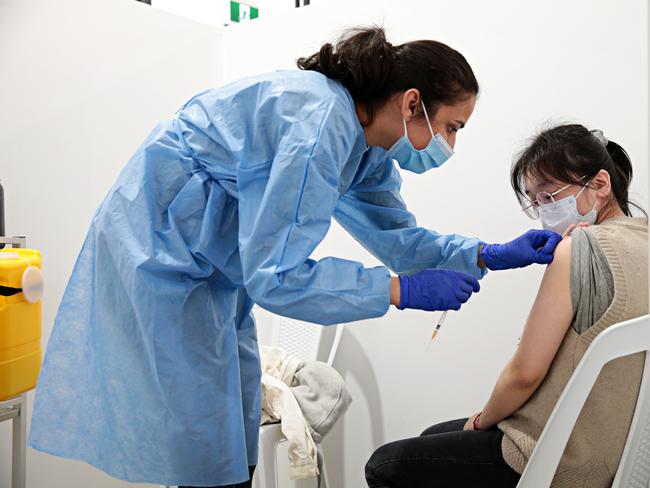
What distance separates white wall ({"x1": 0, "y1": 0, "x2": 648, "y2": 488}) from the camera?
1.90 meters

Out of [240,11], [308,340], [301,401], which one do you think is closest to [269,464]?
[301,401]

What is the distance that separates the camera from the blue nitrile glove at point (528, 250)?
1.31 meters

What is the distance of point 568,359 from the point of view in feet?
3.99

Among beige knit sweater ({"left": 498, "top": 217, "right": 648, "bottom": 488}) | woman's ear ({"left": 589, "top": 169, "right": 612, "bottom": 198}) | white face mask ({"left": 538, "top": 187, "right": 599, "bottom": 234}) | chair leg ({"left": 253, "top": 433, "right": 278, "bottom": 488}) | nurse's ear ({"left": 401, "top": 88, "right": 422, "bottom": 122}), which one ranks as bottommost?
chair leg ({"left": 253, "top": 433, "right": 278, "bottom": 488})

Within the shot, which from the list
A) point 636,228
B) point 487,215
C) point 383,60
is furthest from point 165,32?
point 636,228

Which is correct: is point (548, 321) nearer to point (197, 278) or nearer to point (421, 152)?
point (421, 152)

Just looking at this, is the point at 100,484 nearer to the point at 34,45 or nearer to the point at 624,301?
the point at 34,45

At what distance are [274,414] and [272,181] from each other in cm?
118

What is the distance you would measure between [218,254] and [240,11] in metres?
2.23

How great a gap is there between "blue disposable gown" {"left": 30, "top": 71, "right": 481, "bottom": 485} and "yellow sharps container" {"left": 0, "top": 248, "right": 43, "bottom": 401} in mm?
548

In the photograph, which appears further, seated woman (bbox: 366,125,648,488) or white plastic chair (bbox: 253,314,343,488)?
white plastic chair (bbox: 253,314,343,488)

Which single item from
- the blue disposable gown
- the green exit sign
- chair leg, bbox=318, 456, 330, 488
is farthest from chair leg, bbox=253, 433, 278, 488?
the green exit sign

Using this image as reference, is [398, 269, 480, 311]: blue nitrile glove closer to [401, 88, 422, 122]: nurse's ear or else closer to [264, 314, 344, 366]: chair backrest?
[401, 88, 422, 122]: nurse's ear

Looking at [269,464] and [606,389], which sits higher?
[606,389]
